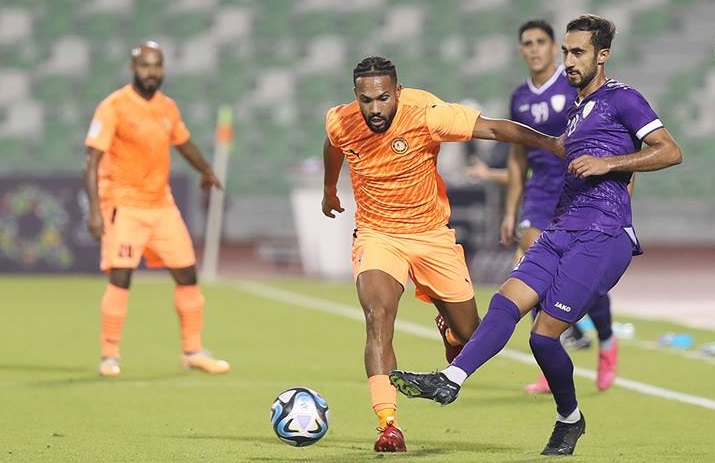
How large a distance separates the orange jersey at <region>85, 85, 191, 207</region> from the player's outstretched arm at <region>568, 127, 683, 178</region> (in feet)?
15.1

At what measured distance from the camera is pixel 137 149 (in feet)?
34.8

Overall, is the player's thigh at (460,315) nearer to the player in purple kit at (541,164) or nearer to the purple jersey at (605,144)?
the purple jersey at (605,144)

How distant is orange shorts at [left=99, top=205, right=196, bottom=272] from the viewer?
34.4 ft

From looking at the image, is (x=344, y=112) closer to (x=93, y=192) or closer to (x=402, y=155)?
(x=402, y=155)

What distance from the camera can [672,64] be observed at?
91.9ft

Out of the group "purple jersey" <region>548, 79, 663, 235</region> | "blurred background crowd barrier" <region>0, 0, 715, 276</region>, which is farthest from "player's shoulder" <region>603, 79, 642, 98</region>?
"blurred background crowd barrier" <region>0, 0, 715, 276</region>

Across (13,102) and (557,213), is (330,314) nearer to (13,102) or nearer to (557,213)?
(557,213)

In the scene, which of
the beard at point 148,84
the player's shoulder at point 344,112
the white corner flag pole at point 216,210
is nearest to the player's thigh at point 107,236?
the beard at point 148,84

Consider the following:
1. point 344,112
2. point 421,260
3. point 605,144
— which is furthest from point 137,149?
point 605,144

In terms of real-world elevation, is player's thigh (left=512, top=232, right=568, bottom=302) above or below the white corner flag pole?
above

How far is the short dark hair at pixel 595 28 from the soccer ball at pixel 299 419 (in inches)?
82.3

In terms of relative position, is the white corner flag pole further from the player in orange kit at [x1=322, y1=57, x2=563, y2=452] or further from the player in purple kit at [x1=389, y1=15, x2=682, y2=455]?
the player in purple kit at [x1=389, y1=15, x2=682, y2=455]

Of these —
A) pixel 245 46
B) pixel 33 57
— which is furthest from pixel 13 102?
pixel 245 46

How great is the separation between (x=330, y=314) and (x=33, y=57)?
13.9 metres
